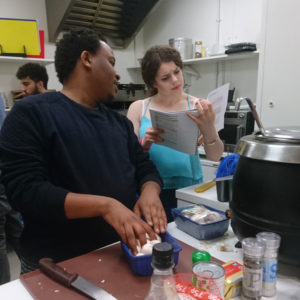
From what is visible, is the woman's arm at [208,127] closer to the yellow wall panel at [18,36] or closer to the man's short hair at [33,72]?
the man's short hair at [33,72]

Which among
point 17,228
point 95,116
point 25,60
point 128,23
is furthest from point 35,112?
point 128,23

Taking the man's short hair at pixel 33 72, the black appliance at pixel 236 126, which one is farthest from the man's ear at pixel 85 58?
the man's short hair at pixel 33 72

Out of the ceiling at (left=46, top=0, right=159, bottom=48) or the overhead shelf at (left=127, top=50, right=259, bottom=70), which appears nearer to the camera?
the overhead shelf at (left=127, top=50, right=259, bottom=70)

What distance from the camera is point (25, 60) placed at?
10.6 ft

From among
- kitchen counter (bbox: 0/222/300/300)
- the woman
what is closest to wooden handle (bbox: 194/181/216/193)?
the woman

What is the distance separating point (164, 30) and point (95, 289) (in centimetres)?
398

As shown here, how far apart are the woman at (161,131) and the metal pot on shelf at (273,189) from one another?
2.07 feet

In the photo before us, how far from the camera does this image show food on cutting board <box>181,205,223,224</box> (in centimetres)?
95

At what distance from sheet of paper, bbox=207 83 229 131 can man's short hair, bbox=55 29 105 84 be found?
542mm

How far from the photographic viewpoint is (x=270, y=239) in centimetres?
64

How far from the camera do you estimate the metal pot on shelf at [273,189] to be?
687 mm

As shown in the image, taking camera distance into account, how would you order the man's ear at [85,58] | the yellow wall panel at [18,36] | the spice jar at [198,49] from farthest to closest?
1. the spice jar at [198,49]
2. the yellow wall panel at [18,36]
3. the man's ear at [85,58]

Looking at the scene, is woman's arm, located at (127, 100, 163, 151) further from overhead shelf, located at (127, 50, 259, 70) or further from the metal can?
overhead shelf, located at (127, 50, 259, 70)

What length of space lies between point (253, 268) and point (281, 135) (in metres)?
0.32
